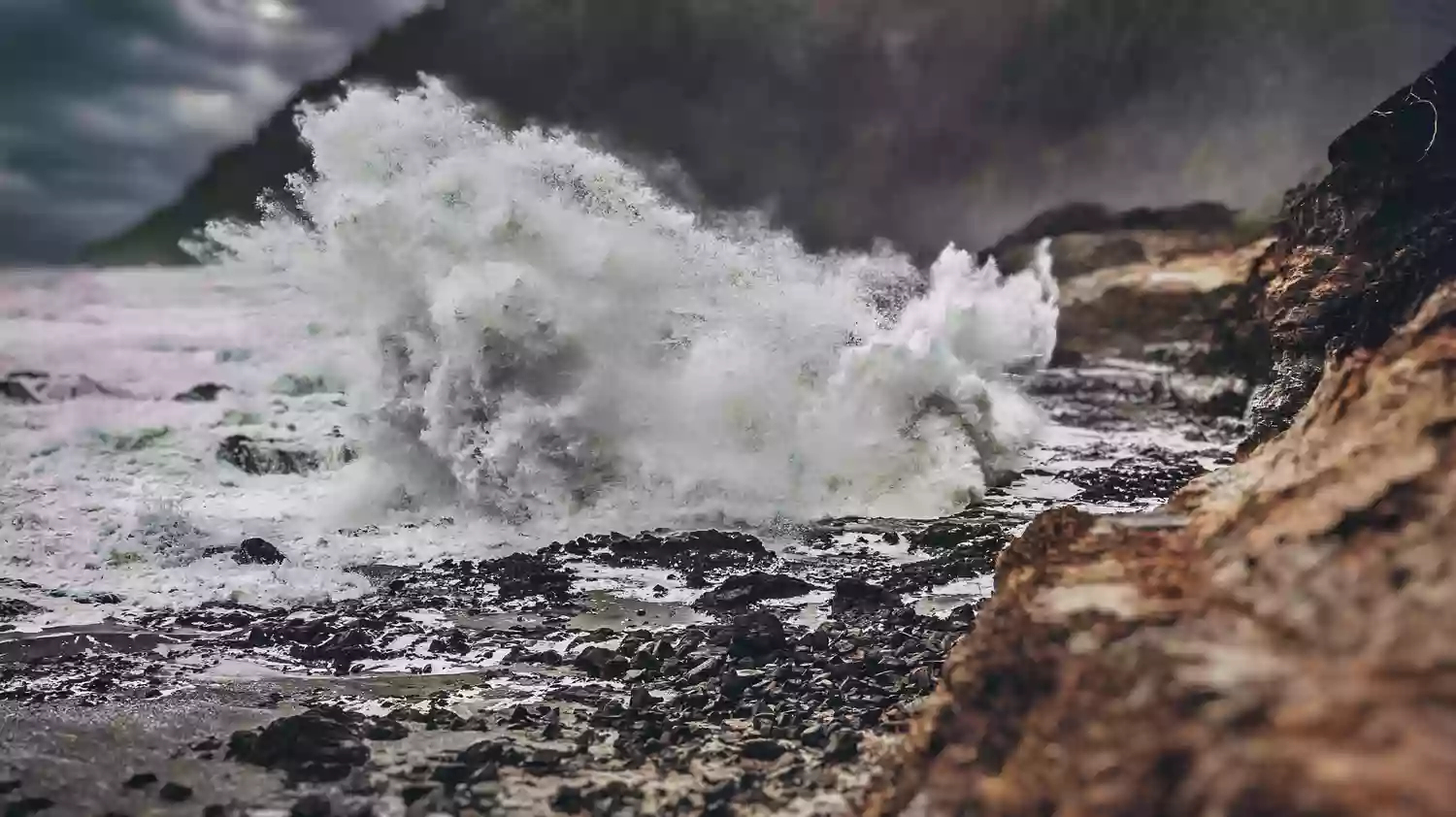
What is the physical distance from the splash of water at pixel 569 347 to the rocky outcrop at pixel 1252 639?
182 inches

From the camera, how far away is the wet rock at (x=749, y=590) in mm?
4660

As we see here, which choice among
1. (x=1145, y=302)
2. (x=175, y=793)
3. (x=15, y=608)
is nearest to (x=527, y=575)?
(x=15, y=608)

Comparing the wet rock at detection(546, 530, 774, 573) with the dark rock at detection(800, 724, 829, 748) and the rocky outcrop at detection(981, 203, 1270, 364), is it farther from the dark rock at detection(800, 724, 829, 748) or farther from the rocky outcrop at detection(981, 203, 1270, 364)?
the rocky outcrop at detection(981, 203, 1270, 364)

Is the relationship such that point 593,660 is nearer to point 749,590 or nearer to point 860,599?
point 749,590

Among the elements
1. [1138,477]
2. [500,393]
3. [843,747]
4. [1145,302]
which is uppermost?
[1145,302]

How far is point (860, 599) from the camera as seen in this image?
15.1 ft

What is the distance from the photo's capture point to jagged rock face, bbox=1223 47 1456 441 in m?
3.41

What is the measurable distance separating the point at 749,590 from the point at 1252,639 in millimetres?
3349

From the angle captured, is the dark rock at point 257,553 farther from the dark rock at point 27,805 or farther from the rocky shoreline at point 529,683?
the dark rock at point 27,805

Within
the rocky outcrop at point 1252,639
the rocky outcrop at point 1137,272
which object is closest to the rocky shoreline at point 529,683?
the rocky outcrop at point 1252,639

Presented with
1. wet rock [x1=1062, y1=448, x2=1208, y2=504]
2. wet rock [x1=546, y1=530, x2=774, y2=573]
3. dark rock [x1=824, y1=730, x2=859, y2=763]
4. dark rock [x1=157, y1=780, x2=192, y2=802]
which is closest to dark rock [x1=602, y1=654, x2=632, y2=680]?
dark rock [x1=824, y1=730, x2=859, y2=763]

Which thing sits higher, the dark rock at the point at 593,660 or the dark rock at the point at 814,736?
the dark rock at the point at 593,660

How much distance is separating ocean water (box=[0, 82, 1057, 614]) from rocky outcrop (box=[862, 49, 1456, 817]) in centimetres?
439

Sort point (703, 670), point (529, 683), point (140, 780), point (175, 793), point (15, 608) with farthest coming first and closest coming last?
point (15, 608)
point (529, 683)
point (703, 670)
point (140, 780)
point (175, 793)
